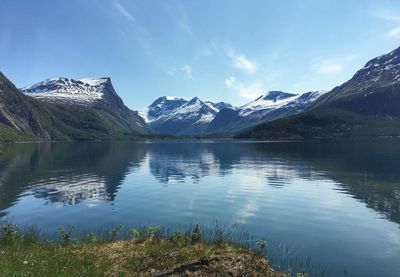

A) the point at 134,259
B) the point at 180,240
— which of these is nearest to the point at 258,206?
the point at 180,240

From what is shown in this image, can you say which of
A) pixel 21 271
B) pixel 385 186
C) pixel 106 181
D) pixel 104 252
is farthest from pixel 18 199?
pixel 385 186

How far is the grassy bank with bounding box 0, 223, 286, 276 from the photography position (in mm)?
20844

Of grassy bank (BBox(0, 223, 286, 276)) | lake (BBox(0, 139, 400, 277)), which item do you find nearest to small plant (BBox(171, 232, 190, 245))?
grassy bank (BBox(0, 223, 286, 276))

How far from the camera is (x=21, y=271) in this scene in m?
19.8

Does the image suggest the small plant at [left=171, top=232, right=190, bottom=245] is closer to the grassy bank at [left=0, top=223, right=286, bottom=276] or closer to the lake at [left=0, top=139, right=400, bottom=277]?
the grassy bank at [left=0, top=223, right=286, bottom=276]

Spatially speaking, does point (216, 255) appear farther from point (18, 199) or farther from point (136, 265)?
point (18, 199)

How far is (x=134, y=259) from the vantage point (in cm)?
2348

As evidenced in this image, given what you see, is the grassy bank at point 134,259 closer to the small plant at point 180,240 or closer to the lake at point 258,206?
the small plant at point 180,240

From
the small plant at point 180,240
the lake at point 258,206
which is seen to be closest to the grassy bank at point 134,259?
the small plant at point 180,240

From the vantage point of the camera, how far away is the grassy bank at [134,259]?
20.8 metres

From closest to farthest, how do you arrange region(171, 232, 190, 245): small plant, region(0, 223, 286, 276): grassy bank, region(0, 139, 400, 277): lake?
region(0, 223, 286, 276): grassy bank < region(171, 232, 190, 245): small plant < region(0, 139, 400, 277): lake

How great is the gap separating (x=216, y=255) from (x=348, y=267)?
14.0 m

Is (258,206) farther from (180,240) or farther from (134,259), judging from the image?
(134,259)

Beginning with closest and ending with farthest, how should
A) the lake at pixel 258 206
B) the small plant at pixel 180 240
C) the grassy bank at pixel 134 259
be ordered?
the grassy bank at pixel 134 259
the small plant at pixel 180 240
the lake at pixel 258 206
